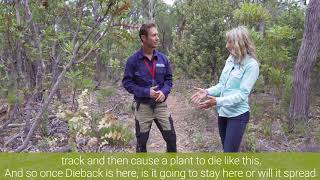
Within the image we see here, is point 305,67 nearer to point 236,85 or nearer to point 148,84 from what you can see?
point 236,85

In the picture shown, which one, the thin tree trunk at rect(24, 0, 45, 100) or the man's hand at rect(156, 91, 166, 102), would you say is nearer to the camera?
the thin tree trunk at rect(24, 0, 45, 100)

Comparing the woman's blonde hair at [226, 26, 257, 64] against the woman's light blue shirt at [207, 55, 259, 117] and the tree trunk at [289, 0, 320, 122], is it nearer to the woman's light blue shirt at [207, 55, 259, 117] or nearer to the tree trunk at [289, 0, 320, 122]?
the woman's light blue shirt at [207, 55, 259, 117]

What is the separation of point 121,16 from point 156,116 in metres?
1.30

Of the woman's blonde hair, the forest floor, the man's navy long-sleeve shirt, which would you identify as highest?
the woman's blonde hair

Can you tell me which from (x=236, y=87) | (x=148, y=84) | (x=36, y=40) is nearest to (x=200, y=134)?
(x=148, y=84)

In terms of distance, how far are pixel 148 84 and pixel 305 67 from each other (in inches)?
172

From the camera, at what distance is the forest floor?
5.68 meters

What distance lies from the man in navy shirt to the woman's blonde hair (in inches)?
31.6

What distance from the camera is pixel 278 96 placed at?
31.6 ft

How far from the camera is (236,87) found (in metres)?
3.73

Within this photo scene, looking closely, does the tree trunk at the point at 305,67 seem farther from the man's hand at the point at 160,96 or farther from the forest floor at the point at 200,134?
the man's hand at the point at 160,96

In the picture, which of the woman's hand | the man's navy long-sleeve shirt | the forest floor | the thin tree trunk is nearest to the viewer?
the thin tree trunk

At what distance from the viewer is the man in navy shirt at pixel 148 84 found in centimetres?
404

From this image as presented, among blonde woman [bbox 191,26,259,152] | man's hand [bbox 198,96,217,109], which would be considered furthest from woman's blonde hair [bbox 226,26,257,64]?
man's hand [bbox 198,96,217,109]
